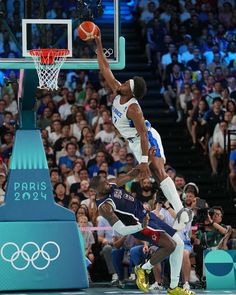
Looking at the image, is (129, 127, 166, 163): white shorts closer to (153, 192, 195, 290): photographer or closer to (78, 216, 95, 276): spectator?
(153, 192, 195, 290): photographer

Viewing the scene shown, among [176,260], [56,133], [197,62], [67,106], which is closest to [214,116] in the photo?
[67,106]

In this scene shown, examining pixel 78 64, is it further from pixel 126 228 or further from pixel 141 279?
pixel 141 279

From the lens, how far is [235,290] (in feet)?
54.9

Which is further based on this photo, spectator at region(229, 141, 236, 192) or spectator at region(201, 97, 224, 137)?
spectator at region(201, 97, 224, 137)

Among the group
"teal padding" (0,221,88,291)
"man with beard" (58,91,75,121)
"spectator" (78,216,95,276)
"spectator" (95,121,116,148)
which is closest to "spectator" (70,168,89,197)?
"spectator" (78,216,95,276)

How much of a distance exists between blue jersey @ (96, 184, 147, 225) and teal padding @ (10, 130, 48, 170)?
1575 millimetres

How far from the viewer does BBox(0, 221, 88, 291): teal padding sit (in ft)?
51.1

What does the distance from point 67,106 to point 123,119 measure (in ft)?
27.6

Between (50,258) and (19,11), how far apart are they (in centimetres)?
936

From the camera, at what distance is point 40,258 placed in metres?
15.7

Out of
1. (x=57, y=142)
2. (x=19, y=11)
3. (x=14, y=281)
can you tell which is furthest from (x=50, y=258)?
(x=19, y=11)

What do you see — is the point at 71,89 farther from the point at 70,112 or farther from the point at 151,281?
the point at 151,281

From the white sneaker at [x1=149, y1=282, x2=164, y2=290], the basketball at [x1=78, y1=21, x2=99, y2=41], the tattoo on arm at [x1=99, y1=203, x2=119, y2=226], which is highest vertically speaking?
the basketball at [x1=78, y1=21, x2=99, y2=41]

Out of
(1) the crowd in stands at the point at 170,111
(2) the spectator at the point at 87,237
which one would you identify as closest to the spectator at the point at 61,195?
(1) the crowd in stands at the point at 170,111
